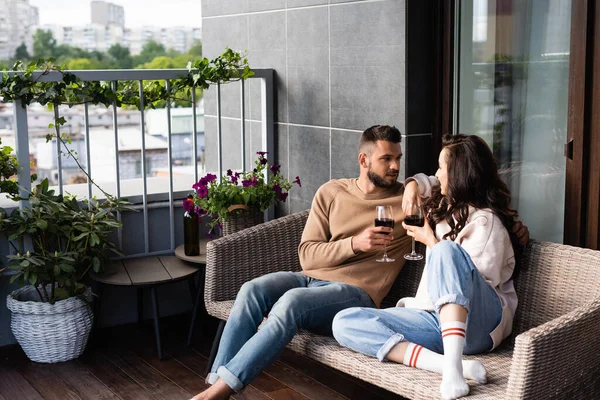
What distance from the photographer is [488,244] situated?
2312 millimetres

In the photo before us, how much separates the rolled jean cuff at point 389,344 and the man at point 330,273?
0.33 m

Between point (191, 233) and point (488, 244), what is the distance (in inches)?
63.1

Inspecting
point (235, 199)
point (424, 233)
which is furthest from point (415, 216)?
point (235, 199)

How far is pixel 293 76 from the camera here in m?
3.80

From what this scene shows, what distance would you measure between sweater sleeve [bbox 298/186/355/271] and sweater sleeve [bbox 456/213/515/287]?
→ 521mm

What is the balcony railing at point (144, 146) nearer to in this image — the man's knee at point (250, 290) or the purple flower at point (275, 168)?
the purple flower at point (275, 168)

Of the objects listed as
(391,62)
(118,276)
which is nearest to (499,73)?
(391,62)

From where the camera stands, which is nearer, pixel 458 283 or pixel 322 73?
pixel 458 283

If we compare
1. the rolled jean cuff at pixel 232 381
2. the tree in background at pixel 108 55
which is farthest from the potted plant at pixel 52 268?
the tree in background at pixel 108 55

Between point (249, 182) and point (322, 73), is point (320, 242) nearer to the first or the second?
point (249, 182)

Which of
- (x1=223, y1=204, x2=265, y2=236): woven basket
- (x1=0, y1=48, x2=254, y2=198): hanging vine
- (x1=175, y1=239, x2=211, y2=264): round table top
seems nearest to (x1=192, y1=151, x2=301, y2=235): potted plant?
(x1=223, y1=204, x2=265, y2=236): woven basket

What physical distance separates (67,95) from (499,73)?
1878 millimetres

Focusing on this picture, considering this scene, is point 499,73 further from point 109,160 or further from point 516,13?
point 109,160

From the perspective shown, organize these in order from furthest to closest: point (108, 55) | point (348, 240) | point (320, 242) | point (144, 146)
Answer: point (108, 55)
point (144, 146)
point (320, 242)
point (348, 240)
